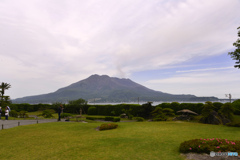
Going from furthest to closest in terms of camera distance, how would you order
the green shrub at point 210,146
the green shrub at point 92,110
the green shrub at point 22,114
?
1. the green shrub at point 92,110
2. the green shrub at point 22,114
3. the green shrub at point 210,146

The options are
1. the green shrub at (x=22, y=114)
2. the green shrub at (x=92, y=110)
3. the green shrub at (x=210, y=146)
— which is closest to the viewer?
the green shrub at (x=210, y=146)

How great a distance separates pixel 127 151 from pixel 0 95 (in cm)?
4407

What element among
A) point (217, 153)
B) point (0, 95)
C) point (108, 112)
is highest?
point (0, 95)

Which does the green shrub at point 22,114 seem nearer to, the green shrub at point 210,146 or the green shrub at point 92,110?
the green shrub at point 92,110

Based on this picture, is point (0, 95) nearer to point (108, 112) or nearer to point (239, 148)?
point (108, 112)

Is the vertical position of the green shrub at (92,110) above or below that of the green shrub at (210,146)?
below

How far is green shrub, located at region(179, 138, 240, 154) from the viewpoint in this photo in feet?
23.3

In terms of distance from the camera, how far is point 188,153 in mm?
7762

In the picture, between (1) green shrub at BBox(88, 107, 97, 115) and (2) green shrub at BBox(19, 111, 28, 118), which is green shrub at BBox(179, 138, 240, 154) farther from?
(1) green shrub at BBox(88, 107, 97, 115)

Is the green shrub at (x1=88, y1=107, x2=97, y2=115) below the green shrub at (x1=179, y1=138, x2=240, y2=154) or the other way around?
below

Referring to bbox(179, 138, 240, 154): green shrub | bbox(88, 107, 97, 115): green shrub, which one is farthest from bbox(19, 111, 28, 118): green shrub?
bbox(179, 138, 240, 154): green shrub

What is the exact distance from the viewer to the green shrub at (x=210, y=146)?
7.11 meters

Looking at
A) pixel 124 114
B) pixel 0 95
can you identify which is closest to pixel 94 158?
pixel 124 114

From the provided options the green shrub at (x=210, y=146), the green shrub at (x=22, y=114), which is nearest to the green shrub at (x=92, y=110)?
the green shrub at (x=22, y=114)
